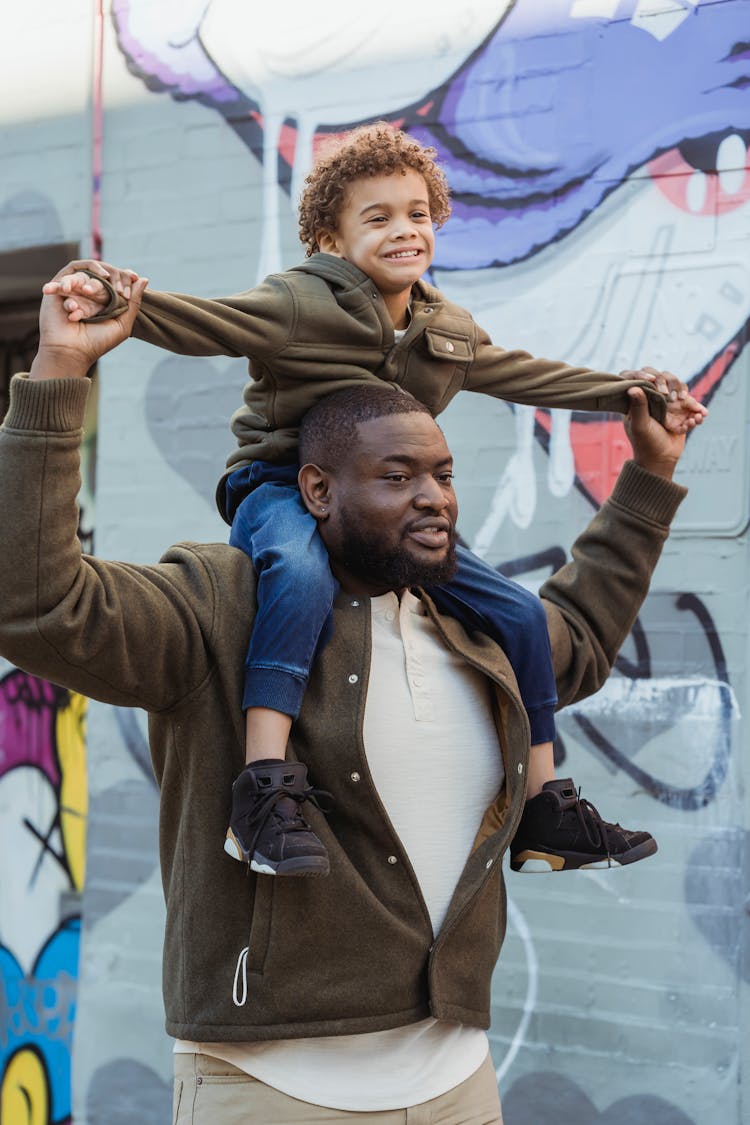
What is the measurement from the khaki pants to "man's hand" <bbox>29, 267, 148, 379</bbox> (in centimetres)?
114

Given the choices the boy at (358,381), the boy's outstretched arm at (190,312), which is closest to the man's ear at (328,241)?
the boy at (358,381)

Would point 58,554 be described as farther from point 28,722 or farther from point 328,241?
point 28,722

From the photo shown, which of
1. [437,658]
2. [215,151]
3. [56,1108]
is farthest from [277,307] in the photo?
[56,1108]

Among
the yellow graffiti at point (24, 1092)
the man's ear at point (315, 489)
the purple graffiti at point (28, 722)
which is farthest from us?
the purple graffiti at point (28, 722)

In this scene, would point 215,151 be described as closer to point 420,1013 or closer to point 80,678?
point 80,678

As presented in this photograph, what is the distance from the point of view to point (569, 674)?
9.61 feet

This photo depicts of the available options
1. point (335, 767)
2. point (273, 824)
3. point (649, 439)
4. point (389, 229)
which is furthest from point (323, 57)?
point (273, 824)

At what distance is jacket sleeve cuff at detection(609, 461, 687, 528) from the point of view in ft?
9.70

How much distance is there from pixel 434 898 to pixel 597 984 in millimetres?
1745

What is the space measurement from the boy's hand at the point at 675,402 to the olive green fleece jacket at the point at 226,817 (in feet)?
2.41

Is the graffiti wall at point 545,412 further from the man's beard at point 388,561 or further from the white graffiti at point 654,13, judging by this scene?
the man's beard at point 388,561

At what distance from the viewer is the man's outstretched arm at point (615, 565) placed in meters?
2.93

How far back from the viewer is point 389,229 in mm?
2648

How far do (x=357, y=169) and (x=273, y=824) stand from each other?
4.12 ft
